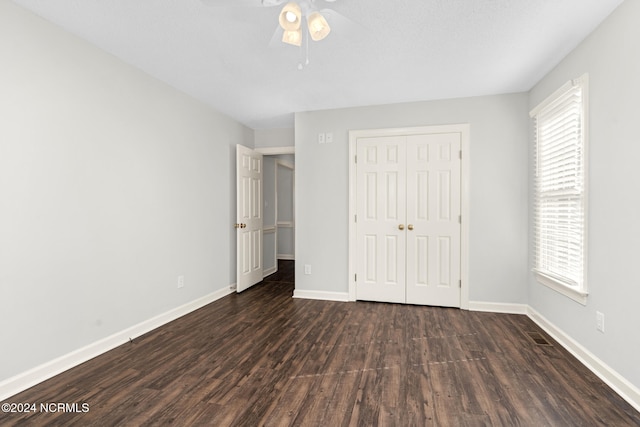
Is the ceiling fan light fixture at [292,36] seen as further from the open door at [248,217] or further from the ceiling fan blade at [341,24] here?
the open door at [248,217]

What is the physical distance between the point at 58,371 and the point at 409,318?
10.0 feet

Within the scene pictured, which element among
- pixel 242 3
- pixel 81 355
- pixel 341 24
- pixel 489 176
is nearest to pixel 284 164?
pixel 489 176

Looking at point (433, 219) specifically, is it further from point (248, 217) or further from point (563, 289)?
point (248, 217)

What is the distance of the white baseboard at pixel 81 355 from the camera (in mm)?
1975

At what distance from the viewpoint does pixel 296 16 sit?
5.89ft

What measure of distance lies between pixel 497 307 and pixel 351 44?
3.20 m

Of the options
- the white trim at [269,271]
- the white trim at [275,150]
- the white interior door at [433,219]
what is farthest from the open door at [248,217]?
the white interior door at [433,219]

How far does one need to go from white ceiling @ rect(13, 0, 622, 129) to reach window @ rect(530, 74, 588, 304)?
435 mm

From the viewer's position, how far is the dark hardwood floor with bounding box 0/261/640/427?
1756 millimetres

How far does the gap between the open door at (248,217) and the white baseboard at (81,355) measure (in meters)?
1.01

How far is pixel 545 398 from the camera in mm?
1929

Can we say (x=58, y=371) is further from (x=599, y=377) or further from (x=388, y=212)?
(x=599, y=377)

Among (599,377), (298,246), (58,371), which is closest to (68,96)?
(58,371)

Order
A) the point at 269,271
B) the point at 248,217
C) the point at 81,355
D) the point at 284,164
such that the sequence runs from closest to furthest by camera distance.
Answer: the point at 81,355
the point at 248,217
the point at 269,271
the point at 284,164
